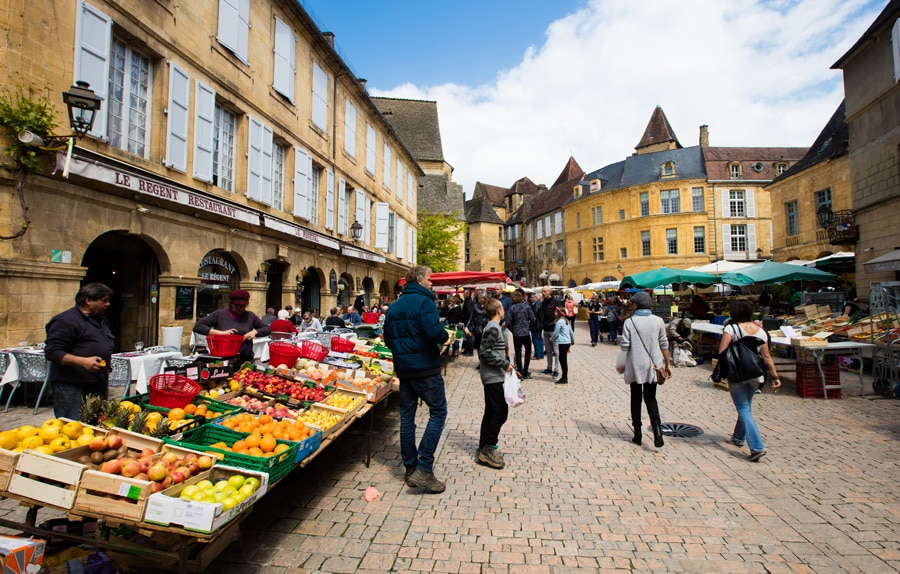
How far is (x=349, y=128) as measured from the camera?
18.1 meters

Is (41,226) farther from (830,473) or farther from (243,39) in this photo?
(830,473)

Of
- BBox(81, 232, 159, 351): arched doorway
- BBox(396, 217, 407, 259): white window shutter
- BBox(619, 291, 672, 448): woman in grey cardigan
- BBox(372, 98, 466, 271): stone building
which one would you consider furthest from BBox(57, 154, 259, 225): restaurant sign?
BBox(372, 98, 466, 271): stone building

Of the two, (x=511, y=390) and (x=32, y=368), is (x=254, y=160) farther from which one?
(x=511, y=390)

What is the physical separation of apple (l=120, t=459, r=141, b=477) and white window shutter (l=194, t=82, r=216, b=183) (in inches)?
329

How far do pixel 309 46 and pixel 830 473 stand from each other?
16.1m

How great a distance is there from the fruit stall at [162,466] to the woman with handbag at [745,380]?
4.13m

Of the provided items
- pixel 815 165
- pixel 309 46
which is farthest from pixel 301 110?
pixel 815 165

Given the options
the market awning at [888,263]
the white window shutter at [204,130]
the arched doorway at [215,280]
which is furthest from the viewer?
the arched doorway at [215,280]

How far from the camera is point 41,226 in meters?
6.67

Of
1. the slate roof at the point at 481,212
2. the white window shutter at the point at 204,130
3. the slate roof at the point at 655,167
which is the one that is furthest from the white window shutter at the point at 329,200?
the slate roof at the point at 481,212

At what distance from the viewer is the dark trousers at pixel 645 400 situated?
212 inches

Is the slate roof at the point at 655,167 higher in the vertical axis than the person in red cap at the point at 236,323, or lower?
higher

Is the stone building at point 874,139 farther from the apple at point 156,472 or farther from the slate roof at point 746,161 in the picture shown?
the slate roof at point 746,161

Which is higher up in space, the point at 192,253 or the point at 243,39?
the point at 243,39
